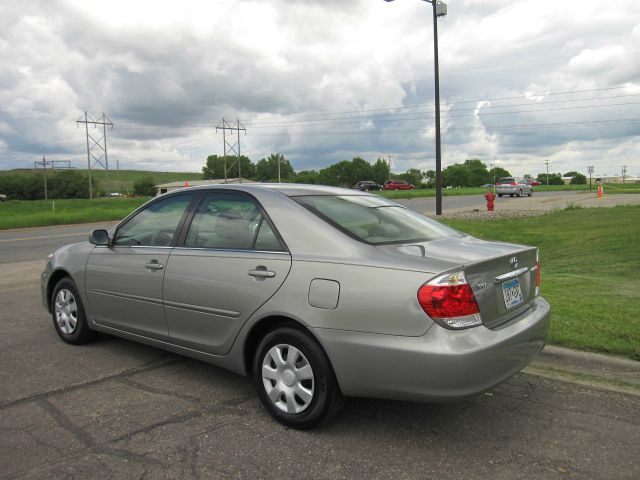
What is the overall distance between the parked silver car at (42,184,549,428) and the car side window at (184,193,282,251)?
0.04 ft

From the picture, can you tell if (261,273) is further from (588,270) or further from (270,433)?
(588,270)

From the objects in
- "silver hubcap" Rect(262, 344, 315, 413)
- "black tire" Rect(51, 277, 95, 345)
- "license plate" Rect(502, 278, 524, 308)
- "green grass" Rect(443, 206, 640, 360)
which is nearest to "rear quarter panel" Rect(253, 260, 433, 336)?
"silver hubcap" Rect(262, 344, 315, 413)

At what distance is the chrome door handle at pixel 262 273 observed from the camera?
11.4 feet

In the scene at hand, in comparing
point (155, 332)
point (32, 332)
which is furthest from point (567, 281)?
point (32, 332)

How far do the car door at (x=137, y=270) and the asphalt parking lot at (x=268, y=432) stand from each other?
1.55 feet

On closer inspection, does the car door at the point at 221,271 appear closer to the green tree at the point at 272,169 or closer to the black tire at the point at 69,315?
the black tire at the point at 69,315

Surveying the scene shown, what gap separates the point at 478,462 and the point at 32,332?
485 cm

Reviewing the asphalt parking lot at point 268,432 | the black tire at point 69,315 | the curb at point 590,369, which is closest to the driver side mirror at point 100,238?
the black tire at point 69,315

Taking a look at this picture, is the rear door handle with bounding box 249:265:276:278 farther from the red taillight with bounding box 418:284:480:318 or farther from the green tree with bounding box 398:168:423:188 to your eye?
the green tree with bounding box 398:168:423:188

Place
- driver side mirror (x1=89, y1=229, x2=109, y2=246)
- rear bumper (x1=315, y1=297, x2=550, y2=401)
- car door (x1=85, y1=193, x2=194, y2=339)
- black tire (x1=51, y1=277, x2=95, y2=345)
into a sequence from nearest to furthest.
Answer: rear bumper (x1=315, y1=297, x2=550, y2=401) < car door (x1=85, y1=193, x2=194, y2=339) < driver side mirror (x1=89, y1=229, x2=109, y2=246) < black tire (x1=51, y1=277, x2=95, y2=345)

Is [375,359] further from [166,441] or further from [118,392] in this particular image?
[118,392]

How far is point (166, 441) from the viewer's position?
3.23 metres

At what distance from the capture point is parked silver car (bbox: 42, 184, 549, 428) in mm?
2957

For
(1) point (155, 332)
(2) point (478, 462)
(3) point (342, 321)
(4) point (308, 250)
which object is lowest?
(2) point (478, 462)
